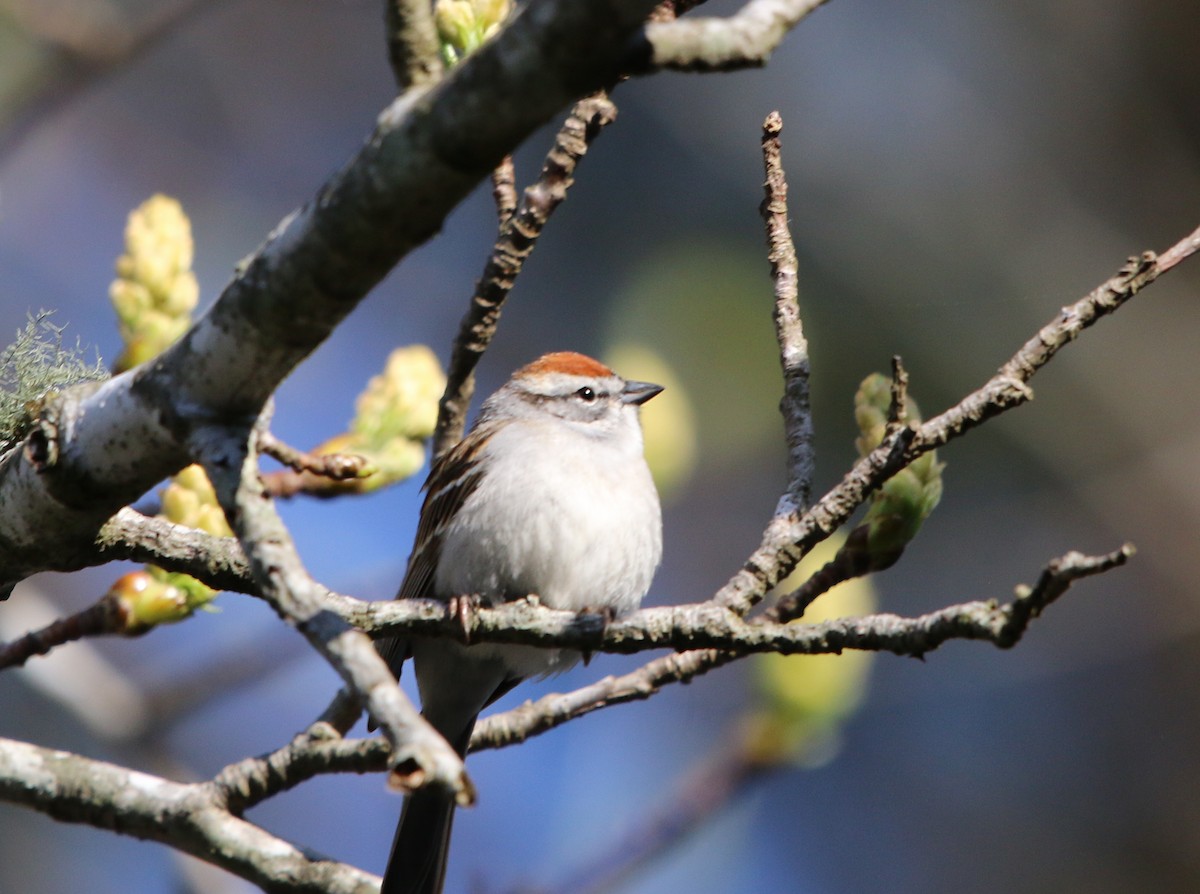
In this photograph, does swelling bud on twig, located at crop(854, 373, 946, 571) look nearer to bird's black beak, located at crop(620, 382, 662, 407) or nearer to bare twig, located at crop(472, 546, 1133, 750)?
bare twig, located at crop(472, 546, 1133, 750)

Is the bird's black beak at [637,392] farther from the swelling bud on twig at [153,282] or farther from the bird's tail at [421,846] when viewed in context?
the swelling bud on twig at [153,282]

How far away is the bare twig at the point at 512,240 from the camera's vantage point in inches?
117

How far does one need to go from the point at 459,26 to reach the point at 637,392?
2.27 meters

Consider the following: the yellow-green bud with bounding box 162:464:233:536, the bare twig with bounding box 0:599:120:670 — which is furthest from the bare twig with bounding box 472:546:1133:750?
the bare twig with bounding box 0:599:120:670

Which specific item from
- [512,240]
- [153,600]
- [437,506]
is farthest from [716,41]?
[437,506]

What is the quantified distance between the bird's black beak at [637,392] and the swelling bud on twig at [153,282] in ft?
6.43

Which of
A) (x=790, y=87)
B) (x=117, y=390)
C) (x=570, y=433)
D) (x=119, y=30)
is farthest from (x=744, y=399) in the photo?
(x=117, y=390)

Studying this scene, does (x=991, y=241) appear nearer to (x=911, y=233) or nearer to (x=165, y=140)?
(x=911, y=233)

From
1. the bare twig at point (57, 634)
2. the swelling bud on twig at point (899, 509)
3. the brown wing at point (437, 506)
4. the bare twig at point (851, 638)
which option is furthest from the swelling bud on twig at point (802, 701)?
the bare twig at point (57, 634)

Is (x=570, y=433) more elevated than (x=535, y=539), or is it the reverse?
(x=570, y=433)

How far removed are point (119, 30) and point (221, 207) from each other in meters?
3.58

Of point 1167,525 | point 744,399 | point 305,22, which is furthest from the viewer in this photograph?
point 305,22

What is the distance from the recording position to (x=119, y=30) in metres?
5.22

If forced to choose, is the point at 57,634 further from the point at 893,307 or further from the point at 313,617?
the point at 893,307
